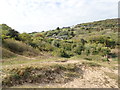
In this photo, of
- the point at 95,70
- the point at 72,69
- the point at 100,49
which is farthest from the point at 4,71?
the point at 100,49

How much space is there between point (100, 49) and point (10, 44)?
13985 millimetres

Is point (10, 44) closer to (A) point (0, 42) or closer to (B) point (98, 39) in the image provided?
(A) point (0, 42)

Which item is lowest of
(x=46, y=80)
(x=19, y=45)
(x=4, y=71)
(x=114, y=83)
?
(x=114, y=83)

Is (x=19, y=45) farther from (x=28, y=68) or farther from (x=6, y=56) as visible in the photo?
(x=28, y=68)

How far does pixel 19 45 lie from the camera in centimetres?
1324

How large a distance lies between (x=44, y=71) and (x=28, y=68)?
845 millimetres

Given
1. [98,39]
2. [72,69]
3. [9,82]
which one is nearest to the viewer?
[9,82]

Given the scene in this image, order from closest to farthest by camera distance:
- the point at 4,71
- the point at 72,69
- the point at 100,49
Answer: the point at 4,71 < the point at 72,69 < the point at 100,49

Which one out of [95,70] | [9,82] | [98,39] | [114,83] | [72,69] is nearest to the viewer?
[9,82]

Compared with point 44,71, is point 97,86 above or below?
below

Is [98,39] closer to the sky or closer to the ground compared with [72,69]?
closer to the sky

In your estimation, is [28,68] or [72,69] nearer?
[28,68]

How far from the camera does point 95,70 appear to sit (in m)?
8.23

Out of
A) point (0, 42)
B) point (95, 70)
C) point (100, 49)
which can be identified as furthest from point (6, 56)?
point (100, 49)
